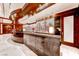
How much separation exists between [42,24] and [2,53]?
2.35 feet

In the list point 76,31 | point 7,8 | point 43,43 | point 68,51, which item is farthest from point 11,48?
point 76,31

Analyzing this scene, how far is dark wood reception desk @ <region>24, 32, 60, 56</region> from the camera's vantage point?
1.73m

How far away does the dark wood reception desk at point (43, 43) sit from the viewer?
1727mm

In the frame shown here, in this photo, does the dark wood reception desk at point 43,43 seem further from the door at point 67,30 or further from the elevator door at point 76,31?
the elevator door at point 76,31

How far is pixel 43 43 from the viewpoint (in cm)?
183

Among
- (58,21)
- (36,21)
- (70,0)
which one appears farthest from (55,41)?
(70,0)

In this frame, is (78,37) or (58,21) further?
(58,21)

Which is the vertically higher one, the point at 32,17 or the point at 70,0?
the point at 70,0

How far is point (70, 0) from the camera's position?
173 centimetres

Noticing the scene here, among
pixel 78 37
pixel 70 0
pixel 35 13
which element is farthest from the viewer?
pixel 35 13

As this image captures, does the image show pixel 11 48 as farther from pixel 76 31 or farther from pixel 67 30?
pixel 76 31

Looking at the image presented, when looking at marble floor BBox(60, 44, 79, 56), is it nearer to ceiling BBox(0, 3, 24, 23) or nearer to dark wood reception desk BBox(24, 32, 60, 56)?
dark wood reception desk BBox(24, 32, 60, 56)

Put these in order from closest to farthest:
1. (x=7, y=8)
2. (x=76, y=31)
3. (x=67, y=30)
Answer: (x=76, y=31) → (x=67, y=30) → (x=7, y=8)

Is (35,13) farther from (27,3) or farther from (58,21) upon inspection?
(58,21)
